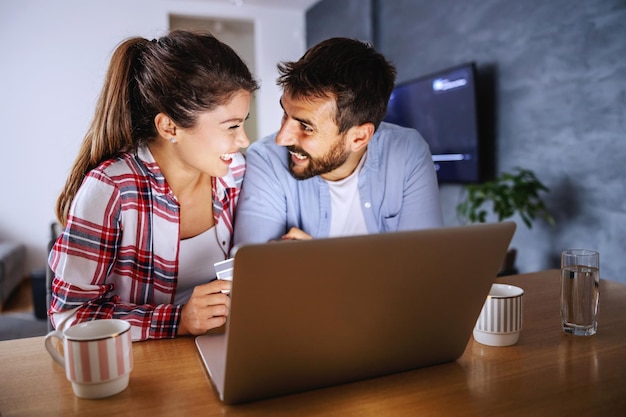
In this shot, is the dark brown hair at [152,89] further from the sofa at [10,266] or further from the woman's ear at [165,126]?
the sofa at [10,266]

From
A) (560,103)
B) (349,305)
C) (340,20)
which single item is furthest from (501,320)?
(340,20)

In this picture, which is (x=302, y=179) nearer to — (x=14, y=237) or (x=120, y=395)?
(x=120, y=395)

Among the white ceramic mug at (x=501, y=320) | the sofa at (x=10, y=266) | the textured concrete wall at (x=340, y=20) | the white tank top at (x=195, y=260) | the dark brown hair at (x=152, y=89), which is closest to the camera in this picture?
the white ceramic mug at (x=501, y=320)

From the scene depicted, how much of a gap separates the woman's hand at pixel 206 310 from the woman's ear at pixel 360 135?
67cm

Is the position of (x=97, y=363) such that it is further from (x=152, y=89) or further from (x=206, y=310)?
(x=152, y=89)

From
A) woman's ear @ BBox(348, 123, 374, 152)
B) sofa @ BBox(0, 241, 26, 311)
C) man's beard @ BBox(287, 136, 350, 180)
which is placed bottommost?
sofa @ BBox(0, 241, 26, 311)

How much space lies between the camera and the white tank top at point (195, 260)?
1171 millimetres

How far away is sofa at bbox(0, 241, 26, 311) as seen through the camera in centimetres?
361

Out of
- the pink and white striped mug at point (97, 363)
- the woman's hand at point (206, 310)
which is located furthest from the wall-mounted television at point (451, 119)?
the pink and white striped mug at point (97, 363)

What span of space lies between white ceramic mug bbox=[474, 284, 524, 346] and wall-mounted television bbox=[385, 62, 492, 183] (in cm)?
220

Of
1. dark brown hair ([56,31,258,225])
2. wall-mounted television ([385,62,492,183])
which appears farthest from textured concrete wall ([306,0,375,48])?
dark brown hair ([56,31,258,225])

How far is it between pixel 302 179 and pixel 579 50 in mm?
1622

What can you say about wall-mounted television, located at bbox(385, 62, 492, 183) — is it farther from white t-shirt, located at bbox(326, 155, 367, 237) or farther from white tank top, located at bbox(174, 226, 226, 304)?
white tank top, located at bbox(174, 226, 226, 304)

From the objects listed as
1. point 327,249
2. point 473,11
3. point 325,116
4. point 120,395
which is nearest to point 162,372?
point 120,395
